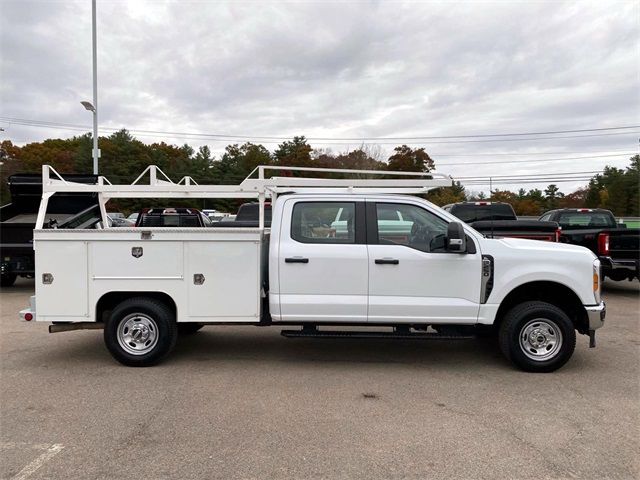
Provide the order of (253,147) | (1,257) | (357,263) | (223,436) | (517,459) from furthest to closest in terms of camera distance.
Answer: (253,147) → (1,257) → (357,263) → (223,436) → (517,459)

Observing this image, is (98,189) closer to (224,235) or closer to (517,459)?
(224,235)

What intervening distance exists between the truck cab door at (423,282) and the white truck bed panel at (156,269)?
1.37m

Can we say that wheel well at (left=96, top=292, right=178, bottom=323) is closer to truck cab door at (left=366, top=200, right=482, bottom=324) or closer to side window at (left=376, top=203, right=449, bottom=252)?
truck cab door at (left=366, top=200, right=482, bottom=324)

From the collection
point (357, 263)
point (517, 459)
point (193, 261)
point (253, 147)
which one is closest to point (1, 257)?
point (193, 261)

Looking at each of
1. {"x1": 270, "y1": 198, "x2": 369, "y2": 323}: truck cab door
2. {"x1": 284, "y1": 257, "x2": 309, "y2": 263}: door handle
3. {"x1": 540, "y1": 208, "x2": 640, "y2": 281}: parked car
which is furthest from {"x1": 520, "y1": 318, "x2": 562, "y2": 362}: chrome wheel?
{"x1": 540, "y1": 208, "x2": 640, "y2": 281}: parked car

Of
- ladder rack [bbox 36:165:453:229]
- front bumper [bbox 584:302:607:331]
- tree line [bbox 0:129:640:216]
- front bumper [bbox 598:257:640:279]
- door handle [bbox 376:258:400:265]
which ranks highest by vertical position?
tree line [bbox 0:129:640:216]

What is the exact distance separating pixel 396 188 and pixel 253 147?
3154 inches

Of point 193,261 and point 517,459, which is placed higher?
point 193,261

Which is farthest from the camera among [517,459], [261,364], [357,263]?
[261,364]

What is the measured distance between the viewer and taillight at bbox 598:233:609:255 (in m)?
10.2

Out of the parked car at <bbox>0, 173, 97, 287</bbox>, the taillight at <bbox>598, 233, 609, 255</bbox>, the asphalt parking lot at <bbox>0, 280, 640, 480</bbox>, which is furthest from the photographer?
the taillight at <bbox>598, 233, 609, 255</bbox>

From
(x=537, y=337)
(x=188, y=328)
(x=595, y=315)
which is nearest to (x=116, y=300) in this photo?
(x=188, y=328)

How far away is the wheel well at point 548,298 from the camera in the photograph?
561 centimetres

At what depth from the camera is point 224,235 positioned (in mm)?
5621
